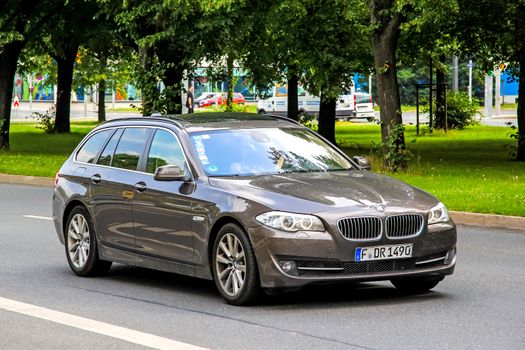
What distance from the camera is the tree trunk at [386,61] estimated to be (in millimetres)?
26000

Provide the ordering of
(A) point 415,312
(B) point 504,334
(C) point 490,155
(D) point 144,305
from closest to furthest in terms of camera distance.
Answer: (B) point 504,334 → (A) point 415,312 → (D) point 144,305 → (C) point 490,155

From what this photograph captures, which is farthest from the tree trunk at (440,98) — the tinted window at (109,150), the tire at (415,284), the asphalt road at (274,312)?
the tire at (415,284)

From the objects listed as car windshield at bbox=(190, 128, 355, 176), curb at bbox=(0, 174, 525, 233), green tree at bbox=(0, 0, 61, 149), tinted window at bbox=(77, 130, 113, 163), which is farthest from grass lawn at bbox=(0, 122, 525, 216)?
tinted window at bbox=(77, 130, 113, 163)

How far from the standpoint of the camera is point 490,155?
3303cm

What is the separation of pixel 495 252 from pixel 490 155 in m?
19.9

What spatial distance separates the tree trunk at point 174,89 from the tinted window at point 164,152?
21.3 meters

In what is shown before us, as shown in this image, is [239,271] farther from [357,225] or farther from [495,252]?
[495,252]

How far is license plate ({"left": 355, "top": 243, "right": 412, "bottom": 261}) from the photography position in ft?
30.3

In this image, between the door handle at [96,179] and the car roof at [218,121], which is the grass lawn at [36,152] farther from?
the car roof at [218,121]

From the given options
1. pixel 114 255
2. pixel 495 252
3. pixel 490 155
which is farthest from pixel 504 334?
pixel 490 155

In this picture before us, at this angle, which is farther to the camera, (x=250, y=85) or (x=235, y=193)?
(x=250, y=85)

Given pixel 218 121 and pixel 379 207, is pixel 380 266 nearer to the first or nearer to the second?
pixel 379 207

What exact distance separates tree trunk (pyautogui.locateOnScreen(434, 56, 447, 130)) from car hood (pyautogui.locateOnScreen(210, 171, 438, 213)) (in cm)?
3459

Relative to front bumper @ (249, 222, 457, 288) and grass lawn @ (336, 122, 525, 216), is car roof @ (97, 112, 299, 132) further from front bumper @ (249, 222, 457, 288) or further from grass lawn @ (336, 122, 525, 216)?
grass lawn @ (336, 122, 525, 216)
